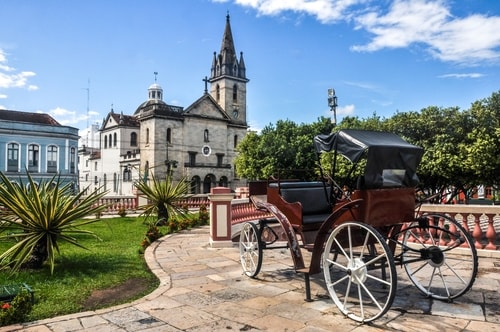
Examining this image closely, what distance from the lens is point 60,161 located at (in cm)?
4200

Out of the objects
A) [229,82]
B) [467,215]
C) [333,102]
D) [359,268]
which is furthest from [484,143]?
[229,82]

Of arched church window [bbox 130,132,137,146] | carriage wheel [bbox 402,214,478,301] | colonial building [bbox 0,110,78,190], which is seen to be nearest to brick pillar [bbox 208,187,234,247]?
carriage wheel [bbox 402,214,478,301]

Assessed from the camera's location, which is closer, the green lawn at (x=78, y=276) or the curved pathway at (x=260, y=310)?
the curved pathway at (x=260, y=310)

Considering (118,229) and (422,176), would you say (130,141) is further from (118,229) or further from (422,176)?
(422,176)

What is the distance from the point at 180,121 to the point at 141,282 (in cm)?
4540

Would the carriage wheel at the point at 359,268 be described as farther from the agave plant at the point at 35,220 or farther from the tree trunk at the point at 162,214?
the tree trunk at the point at 162,214

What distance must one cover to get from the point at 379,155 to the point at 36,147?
43196 millimetres

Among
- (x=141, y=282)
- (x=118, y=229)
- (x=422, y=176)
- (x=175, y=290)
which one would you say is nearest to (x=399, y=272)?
(x=175, y=290)

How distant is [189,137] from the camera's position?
5075 centimetres

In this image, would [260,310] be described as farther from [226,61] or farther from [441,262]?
[226,61]

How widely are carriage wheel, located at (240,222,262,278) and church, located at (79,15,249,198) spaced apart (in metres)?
37.5

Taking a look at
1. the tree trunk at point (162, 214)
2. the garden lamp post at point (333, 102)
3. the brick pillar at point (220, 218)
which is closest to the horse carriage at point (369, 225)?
the brick pillar at point (220, 218)

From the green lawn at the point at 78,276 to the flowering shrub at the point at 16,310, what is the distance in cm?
18

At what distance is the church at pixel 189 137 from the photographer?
48.3 m
